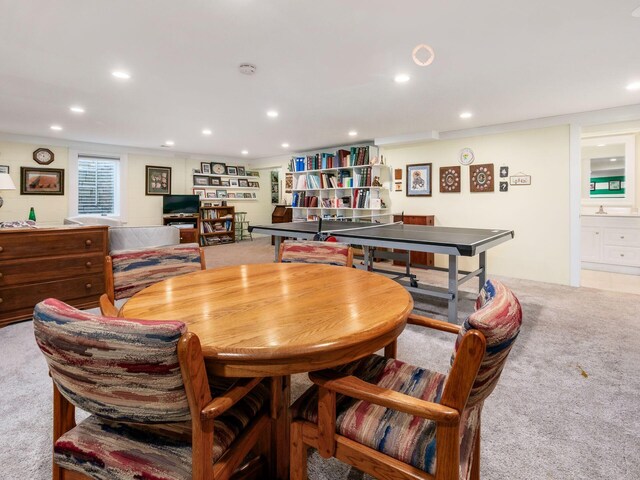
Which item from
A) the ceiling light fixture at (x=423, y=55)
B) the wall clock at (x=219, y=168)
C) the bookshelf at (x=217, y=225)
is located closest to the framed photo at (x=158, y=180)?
the bookshelf at (x=217, y=225)

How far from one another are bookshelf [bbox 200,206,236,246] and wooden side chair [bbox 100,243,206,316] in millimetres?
6317

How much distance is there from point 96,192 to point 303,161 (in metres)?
4.32

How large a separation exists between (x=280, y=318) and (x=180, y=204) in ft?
24.3

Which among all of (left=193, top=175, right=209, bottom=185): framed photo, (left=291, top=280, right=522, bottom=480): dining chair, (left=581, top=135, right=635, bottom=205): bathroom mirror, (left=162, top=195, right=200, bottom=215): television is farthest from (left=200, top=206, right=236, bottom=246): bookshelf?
(left=291, top=280, right=522, bottom=480): dining chair

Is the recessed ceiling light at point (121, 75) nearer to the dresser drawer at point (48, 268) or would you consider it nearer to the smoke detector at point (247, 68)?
the smoke detector at point (247, 68)

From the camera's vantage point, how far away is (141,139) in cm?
614

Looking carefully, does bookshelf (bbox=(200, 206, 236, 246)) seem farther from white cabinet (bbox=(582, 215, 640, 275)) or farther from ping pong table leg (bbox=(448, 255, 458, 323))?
white cabinet (bbox=(582, 215, 640, 275))

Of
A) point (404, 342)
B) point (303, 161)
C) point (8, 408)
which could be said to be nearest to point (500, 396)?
point (404, 342)

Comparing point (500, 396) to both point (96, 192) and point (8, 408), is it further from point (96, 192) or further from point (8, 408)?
point (96, 192)

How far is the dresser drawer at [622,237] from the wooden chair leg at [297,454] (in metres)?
5.96

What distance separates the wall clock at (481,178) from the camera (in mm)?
5011

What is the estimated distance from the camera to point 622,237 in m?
4.92

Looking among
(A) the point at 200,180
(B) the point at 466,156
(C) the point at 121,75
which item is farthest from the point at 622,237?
(A) the point at 200,180

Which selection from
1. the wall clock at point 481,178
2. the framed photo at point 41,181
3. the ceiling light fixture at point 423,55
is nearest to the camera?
the ceiling light fixture at point 423,55
